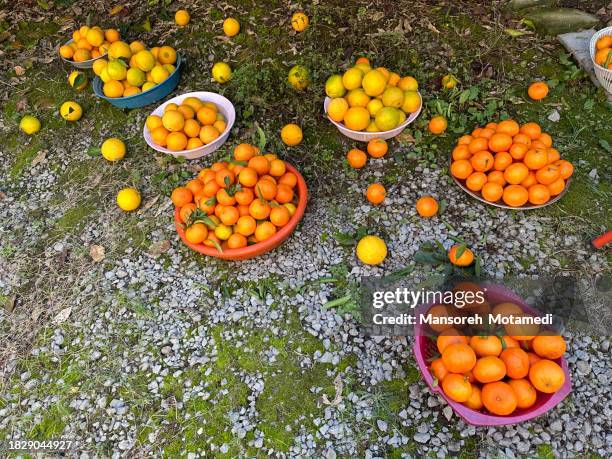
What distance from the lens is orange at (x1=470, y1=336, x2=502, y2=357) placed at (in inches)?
96.0

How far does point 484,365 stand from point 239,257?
1.88 meters

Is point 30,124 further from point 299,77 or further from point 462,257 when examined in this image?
point 462,257

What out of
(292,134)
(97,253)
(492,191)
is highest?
(292,134)

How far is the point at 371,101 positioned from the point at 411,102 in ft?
1.13

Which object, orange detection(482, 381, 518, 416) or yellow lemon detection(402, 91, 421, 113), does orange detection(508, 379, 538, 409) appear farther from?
yellow lemon detection(402, 91, 421, 113)

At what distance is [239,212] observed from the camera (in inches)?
127

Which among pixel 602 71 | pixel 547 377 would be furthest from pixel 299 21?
pixel 547 377

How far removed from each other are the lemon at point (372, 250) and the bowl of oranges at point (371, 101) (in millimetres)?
1021

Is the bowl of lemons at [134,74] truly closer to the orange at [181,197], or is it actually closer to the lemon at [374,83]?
the orange at [181,197]

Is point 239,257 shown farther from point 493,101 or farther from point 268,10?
point 268,10

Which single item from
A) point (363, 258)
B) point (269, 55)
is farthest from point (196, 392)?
point (269, 55)

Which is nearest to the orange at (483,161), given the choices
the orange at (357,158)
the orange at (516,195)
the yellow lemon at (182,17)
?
the orange at (516,195)

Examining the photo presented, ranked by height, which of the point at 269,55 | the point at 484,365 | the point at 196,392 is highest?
the point at 269,55

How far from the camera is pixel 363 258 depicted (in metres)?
3.33
